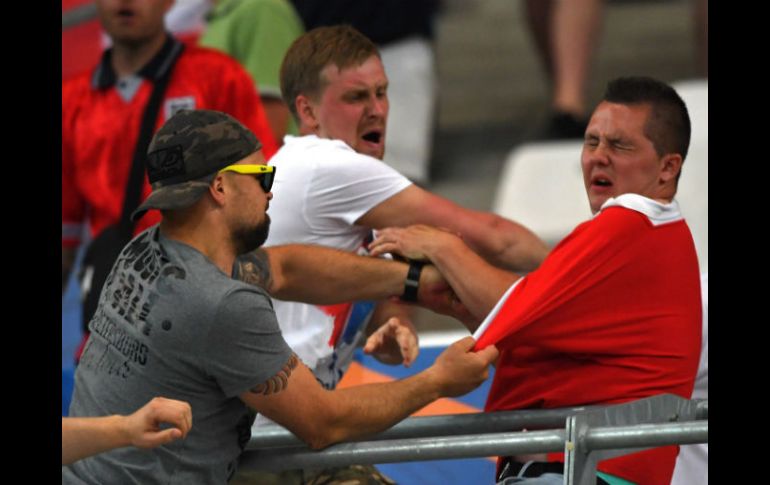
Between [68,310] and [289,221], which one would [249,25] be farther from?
[289,221]

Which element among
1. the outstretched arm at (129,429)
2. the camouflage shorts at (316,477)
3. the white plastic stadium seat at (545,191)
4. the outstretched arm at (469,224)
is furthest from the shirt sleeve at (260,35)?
the outstretched arm at (129,429)

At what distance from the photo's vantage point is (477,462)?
A: 16.6 feet

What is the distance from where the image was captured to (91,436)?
9.82ft

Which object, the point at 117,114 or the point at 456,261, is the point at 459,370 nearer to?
the point at 456,261

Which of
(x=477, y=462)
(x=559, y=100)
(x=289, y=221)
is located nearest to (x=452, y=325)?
(x=559, y=100)

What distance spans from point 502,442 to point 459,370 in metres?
0.25

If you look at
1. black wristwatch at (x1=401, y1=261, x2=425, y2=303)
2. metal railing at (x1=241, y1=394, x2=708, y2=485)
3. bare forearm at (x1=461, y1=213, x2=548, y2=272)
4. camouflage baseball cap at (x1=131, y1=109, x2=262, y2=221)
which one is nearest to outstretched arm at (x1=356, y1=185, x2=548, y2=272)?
bare forearm at (x1=461, y1=213, x2=548, y2=272)

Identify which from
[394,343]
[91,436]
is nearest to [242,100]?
[394,343]

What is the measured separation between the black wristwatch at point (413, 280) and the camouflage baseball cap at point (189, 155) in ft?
2.25

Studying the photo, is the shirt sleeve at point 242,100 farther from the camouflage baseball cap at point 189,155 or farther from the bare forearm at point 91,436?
the bare forearm at point 91,436

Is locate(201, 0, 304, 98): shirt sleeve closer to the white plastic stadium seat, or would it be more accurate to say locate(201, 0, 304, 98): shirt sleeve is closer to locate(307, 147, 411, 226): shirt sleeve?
the white plastic stadium seat

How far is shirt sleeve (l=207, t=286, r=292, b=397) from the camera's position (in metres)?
3.21
